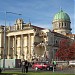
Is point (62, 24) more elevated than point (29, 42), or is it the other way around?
point (62, 24)

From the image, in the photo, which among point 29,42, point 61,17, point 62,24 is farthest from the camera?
point 61,17

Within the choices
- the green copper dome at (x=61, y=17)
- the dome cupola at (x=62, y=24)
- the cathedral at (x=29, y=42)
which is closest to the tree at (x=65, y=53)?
the cathedral at (x=29, y=42)

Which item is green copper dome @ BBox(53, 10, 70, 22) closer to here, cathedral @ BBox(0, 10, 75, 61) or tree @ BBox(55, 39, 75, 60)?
cathedral @ BBox(0, 10, 75, 61)

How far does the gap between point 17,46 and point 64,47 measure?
2568 cm

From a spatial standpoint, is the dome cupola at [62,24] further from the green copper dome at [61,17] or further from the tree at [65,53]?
the tree at [65,53]

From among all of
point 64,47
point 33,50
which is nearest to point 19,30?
point 33,50

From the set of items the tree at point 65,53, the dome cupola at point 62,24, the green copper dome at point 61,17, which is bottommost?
the tree at point 65,53

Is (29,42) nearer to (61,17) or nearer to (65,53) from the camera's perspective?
(65,53)

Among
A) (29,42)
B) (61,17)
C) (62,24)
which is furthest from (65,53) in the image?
(61,17)

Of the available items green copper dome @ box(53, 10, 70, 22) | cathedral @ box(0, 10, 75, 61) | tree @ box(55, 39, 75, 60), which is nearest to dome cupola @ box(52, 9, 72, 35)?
green copper dome @ box(53, 10, 70, 22)

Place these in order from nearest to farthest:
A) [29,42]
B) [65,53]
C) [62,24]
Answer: [65,53] → [29,42] → [62,24]

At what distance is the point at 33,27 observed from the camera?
122 m

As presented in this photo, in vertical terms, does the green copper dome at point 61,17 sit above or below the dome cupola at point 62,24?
above

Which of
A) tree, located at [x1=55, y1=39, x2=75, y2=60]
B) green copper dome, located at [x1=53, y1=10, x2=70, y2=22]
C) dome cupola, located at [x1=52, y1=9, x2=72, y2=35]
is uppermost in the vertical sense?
green copper dome, located at [x1=53, y1=10, x2=70, y2=22]
